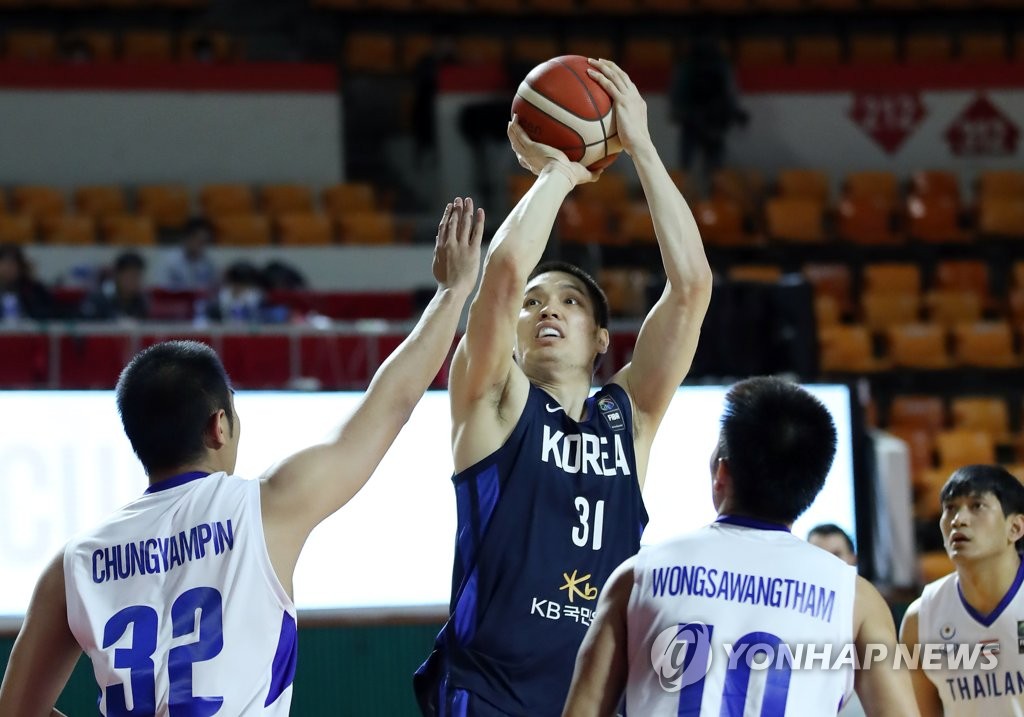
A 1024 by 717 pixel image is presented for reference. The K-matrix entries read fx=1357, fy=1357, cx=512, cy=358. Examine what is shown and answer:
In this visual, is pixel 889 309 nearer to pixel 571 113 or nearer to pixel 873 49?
pixel 873 49

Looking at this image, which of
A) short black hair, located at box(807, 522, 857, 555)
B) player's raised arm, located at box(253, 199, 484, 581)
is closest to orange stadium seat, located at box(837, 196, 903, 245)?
short black hair, located at box(807, 522, 857, 555)

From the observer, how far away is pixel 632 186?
16016 millimetres

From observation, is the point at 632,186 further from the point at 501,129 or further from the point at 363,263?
the point at 363,263

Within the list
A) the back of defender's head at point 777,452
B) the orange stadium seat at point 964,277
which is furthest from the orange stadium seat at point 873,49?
the back of defender's head at point 777,452

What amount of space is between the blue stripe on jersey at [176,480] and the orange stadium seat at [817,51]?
15.9 metres

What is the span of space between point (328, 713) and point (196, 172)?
390 inches

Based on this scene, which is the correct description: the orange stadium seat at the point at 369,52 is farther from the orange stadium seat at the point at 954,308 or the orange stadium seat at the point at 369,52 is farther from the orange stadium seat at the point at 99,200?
the orange stadium seat at the point at 954,308

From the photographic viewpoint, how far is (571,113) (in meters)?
3.85

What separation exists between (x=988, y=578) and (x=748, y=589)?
9.17ft

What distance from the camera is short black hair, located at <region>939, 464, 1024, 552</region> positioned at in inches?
193

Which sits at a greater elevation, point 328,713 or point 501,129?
point 501,129

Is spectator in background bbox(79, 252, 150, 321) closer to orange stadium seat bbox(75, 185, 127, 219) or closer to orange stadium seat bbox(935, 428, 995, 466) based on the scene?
orange stadium seat bbox(75, 185, 127, 219)

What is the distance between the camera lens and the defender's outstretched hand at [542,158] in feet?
12.4

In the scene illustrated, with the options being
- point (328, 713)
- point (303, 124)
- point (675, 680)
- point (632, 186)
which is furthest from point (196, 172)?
point (675, 680)
